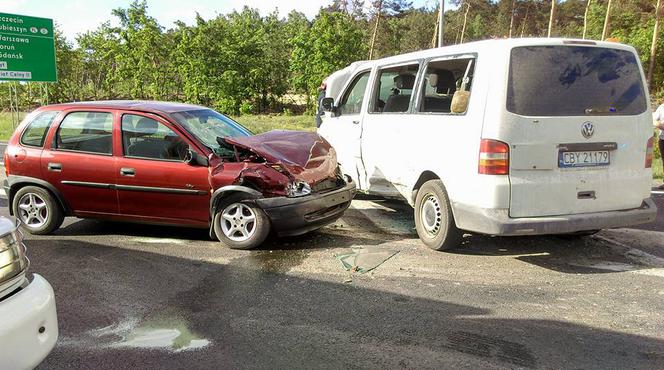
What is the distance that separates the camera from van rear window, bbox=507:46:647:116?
4613mm

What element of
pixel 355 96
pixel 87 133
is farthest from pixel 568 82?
pixel 87 133

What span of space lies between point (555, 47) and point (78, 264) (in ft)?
16.5

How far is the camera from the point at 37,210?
6.26m

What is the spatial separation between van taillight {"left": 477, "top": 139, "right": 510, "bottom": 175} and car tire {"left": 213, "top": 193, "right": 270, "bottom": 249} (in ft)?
7.60

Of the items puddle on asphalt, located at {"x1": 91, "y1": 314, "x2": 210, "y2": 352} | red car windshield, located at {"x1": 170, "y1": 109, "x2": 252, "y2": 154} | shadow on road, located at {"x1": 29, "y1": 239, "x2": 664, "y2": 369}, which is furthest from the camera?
red car windshield, located at {"x1": 170, "y1": 109, "x2": 252, "y2": 154}

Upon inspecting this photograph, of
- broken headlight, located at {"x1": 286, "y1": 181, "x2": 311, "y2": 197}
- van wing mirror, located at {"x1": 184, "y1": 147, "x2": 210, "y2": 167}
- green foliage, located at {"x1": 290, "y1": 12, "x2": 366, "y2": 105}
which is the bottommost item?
broken headlight, located at {"x1": 286, "y1": 181, "x2": 311, "y2": 197}

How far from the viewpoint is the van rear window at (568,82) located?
4.61 m

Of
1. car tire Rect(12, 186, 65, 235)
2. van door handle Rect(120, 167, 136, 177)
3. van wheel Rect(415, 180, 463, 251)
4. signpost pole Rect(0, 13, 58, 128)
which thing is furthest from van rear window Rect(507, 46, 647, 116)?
signpost pole Rect(0, 13, 58, 128)

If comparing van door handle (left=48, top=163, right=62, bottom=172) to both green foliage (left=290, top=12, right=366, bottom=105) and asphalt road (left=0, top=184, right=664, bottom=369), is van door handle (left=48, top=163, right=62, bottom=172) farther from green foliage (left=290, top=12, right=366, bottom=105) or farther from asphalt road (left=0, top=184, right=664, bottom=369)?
green foliage (left=290, top=12, right=366, bottom=105)

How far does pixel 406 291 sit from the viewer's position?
14.5 ft

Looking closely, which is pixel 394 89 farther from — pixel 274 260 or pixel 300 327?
pixel 300 327

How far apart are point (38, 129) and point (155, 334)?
387cm

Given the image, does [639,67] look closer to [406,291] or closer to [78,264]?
[406,291]

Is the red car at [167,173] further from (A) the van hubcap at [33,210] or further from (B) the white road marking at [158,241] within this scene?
(B) the white road marking at [158,241]
